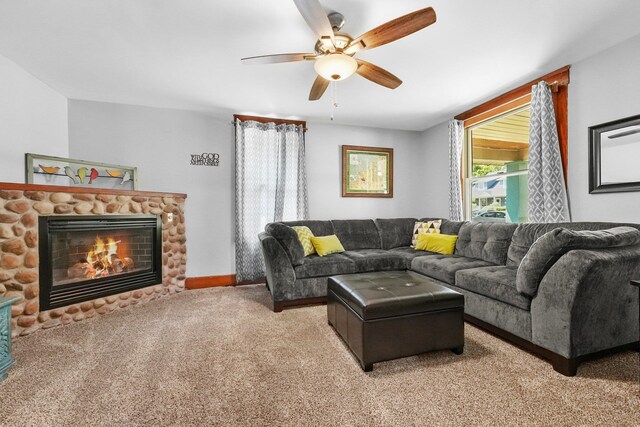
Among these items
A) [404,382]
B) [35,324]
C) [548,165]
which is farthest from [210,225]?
[548,165]

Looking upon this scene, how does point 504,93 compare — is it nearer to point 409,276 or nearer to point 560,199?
point 560,199

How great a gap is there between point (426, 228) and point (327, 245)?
1.49 metres

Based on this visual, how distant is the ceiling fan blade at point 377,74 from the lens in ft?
7.41

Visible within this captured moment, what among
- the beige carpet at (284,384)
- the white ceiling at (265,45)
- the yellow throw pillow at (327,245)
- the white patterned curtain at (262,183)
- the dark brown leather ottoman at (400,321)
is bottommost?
the beige carpet at (284,384)

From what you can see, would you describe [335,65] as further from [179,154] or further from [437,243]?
[179,154]

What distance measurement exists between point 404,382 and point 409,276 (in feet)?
2.95

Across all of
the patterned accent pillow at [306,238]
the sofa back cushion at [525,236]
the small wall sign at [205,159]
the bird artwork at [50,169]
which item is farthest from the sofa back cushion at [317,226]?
the bird artwork at [50,169]

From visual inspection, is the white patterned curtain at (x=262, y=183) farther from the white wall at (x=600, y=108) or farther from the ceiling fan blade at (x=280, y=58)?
the white wall at (x=600, y=108)

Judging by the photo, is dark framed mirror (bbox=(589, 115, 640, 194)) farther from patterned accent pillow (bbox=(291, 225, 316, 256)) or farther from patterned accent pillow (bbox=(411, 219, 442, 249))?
patterned accent pillow (bbox=(291, 225, 316, 256))

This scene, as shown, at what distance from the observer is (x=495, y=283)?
2232 mm

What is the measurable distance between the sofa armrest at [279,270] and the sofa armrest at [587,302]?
6.94ft

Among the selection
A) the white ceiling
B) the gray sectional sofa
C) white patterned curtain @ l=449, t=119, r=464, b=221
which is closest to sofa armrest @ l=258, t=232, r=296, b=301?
the gray sectional sofa

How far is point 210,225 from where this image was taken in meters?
4.02

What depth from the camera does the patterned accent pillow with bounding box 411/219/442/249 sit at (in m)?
3.95
